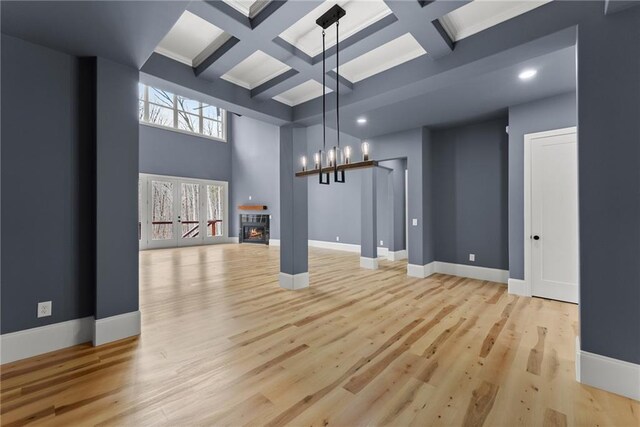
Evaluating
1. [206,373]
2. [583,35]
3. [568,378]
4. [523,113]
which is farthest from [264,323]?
[523,113]

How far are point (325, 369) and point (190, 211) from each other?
9477mm

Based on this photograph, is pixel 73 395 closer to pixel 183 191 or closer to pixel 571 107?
pixel 571 107

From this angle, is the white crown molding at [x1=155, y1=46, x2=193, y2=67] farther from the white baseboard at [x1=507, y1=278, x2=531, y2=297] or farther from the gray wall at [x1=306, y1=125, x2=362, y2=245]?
the white baseboard at [x1=507, y1=278, x2=531, y2=297]

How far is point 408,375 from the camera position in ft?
6.91

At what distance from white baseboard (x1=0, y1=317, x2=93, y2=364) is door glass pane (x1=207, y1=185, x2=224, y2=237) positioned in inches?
331

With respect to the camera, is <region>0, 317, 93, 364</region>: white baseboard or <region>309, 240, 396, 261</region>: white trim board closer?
<region>0, 317, 93, 364</region>: white baseboard

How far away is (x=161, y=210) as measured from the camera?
31.4 feet

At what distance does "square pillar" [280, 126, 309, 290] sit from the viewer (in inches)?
174

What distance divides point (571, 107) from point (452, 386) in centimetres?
400

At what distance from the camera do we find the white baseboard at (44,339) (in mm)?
2234

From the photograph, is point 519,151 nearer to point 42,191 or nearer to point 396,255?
point 396,255

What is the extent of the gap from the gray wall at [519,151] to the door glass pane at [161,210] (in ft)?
→ 32.1

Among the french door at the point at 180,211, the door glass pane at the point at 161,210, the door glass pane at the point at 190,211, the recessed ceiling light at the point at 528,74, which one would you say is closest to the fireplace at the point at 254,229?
the french door at the point at 180,211

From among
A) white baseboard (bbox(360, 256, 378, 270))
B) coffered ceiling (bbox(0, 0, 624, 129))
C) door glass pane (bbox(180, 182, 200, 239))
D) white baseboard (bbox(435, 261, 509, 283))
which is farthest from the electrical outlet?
door glass pane (bbox(180, 182, 200, 239))
